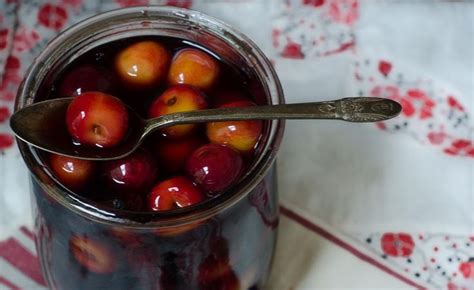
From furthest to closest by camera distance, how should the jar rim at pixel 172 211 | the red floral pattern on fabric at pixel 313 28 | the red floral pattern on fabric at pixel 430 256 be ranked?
the red floral pattern on fabric at pixel 313 28
the red floral pattern on fabric at pixel 430 256
the jar rim at pixel 172 211

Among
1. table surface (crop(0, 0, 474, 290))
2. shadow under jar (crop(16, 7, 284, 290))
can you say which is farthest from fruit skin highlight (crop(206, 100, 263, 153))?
table surface (crop(0, 0, 474, 290))

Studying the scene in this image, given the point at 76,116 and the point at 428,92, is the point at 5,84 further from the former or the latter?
the point at 428,92

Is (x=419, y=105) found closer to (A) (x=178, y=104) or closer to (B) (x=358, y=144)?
(B) (x=358, y=144)

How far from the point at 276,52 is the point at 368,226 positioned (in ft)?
0.70

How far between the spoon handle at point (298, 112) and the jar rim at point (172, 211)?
0.02 metres

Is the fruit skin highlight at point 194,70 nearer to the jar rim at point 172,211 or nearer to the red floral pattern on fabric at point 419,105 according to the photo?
the jar rim at point 172,211

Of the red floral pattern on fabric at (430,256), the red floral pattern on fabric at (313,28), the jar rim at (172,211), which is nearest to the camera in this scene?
the jar rim at (172,211)

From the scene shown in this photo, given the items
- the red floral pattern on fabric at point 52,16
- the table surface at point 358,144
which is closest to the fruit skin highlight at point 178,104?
the table surface at point 358,144

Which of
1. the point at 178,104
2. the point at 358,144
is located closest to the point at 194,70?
the point at 178,104

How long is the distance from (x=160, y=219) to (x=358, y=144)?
0.33m

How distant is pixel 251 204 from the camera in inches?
20.8

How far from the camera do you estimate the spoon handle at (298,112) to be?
0.50m

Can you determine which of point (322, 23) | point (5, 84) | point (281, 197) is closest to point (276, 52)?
point (322, 23)

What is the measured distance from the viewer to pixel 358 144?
0.75m
